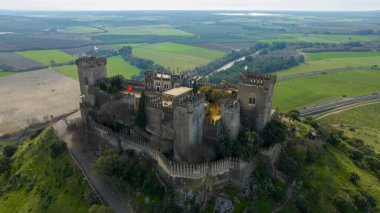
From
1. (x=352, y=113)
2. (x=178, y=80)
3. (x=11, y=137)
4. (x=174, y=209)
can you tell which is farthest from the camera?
(x=352, y=113)

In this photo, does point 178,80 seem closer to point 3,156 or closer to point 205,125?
point 205,125

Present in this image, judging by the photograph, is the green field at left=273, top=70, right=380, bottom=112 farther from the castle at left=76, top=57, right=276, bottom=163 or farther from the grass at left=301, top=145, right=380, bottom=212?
the castle at left=76, top=57, right=276, bottom=163

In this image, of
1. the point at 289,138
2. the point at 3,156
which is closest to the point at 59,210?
the point at 3,156

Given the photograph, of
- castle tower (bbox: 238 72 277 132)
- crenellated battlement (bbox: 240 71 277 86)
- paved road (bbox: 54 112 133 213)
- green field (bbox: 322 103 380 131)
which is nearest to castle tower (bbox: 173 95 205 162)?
castle tower (bbox: 238 72 277 132)

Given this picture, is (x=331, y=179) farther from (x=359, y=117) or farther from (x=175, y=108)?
(x=359, y=117)

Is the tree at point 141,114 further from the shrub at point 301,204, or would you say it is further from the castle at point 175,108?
the shrub at point 301,204

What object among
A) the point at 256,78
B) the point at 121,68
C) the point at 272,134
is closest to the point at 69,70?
the point at 121,68
